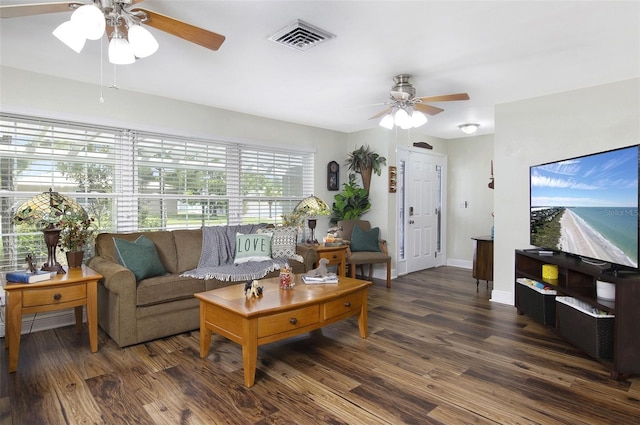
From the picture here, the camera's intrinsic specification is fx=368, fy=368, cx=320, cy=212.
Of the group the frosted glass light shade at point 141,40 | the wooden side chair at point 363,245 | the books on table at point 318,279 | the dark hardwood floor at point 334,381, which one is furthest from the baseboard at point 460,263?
the frosted glass light shade at point 141,40

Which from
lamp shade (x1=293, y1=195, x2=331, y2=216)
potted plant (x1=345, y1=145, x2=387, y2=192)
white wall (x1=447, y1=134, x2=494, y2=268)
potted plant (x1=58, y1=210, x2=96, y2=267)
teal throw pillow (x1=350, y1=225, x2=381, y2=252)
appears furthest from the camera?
white wall (x1=447, y1=134, x2=494, y2=268)

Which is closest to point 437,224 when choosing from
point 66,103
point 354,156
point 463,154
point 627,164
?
point 463,154

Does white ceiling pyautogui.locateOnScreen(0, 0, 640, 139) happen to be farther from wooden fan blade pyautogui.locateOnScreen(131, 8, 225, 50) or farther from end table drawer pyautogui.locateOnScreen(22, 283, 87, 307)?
end table drawer pyautogui.locateOnScreen(22, 283, 87, 307)

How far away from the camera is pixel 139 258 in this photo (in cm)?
331

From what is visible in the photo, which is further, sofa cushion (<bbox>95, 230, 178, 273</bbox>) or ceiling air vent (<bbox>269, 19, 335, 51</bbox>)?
sofa cushion (<bbox>95, 230, 178, 273</bbox>)

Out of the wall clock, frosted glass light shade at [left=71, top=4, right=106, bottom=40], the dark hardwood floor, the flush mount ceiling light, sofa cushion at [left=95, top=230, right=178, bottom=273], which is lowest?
the dark hardwood floor

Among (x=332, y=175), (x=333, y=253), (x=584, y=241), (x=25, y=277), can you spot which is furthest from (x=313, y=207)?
(x=25, y=277)

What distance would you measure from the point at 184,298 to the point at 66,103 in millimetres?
2183

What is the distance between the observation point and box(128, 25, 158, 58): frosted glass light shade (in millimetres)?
1933

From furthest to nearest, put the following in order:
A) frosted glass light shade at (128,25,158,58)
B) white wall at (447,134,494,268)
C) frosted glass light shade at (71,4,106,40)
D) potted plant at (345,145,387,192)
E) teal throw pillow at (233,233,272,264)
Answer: white wall at (447,134,494,268)
potted plant at (345,145,387,192)
teal throw pillow at (233,233,272,264)
frosted glass light shade at (128,25,158,58)
frosted glass light shade at (71,4,106,40)

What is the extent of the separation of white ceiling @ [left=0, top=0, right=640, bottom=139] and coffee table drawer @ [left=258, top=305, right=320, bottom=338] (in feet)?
6.44

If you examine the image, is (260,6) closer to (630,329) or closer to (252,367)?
(252,367)

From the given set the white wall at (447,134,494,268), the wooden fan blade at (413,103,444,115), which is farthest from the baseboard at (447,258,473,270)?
the wooden fan blade at (413,103,444,115)

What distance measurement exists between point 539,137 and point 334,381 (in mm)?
3478
